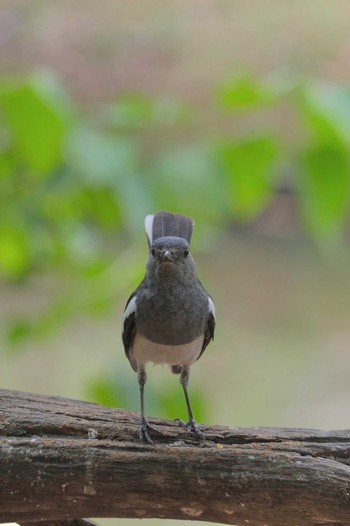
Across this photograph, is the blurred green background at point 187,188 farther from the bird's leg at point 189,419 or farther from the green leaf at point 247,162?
the bird's leg at point 189,419

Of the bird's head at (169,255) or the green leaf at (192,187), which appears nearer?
the bird's head at (169,255)

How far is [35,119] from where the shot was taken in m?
1.04

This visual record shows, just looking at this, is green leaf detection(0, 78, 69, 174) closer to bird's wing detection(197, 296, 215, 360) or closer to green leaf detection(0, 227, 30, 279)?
green leaf detection(0, 227, 30, 279)

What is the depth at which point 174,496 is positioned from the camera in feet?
2.52

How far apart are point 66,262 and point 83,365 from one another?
4.87 feet

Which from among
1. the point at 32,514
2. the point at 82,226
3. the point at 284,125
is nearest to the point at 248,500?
the point at 32,514

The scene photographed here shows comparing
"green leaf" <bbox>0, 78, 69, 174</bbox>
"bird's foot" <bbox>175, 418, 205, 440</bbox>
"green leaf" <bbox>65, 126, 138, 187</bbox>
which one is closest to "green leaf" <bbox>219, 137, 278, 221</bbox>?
"green leaf" <bbox>65, 126, 138, 187</bbox>

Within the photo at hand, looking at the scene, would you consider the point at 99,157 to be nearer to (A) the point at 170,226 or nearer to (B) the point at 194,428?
(A) the point at 170,226

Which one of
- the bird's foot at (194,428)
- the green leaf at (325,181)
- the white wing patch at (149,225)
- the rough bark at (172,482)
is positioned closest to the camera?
the rough bark at (172,482)

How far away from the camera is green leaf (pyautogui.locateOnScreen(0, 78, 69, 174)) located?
103 centimetres

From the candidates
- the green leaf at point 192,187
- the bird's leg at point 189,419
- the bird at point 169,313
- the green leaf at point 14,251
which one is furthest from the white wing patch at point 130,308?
the green leaf at point 14,251

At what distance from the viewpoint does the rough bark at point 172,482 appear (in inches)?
29.5

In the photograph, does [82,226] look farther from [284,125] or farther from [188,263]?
[284,125]

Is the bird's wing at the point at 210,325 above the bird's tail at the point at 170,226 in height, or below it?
below
